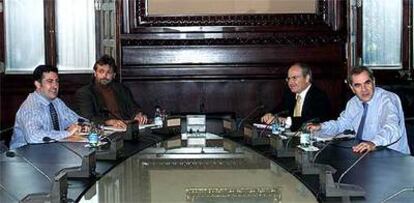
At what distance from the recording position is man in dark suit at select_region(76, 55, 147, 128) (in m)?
5.02

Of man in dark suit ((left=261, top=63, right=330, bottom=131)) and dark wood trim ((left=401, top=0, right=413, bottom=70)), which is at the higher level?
dark wood trim ((left=401, top=0, right=413, bottom=70))

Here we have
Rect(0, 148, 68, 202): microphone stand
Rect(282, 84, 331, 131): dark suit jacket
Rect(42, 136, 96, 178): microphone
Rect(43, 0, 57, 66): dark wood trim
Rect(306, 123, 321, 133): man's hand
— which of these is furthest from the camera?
Rect(43, 0, 57, 66): dark wood trim

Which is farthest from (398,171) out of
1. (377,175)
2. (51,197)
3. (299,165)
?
(51,197)

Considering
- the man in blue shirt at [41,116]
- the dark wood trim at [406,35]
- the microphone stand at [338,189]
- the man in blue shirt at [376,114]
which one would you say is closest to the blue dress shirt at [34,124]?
the man in blue shirt at [41,116]

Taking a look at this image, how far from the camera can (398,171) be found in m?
2.95

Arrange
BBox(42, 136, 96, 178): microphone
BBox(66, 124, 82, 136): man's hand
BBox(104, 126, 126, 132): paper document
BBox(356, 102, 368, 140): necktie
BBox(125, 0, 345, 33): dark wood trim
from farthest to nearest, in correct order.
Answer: BBox(125, 0, 345, 33): dark wood trim
BBox(104, 126, 126, 132): paper document
BBox(66, 124, 82, 136): man's hand
BBox(356, 102, 368, 140): necktie
BBox(42, 136, 96, 178): microphone

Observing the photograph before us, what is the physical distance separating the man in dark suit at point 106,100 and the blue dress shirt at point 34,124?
1.86 feet

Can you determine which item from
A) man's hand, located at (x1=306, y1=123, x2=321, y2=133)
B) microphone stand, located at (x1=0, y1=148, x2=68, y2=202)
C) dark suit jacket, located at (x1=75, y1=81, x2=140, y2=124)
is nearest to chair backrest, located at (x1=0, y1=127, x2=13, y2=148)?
dark suit jacket, located at (x1=75, y1=81, x2=140, y2=124)

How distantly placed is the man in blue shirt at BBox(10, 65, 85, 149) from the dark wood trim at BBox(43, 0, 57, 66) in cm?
239

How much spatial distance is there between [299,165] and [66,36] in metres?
4.32

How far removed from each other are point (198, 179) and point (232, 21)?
12.4 feet

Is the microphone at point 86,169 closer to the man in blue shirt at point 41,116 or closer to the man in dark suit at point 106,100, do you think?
the man in blue shirt at point 41,116

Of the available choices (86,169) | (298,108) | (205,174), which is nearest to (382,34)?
(298,108)

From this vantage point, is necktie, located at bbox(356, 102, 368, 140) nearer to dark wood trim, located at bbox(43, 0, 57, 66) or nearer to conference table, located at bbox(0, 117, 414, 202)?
conference table, located at bbox(0, 117, 414, 202)
